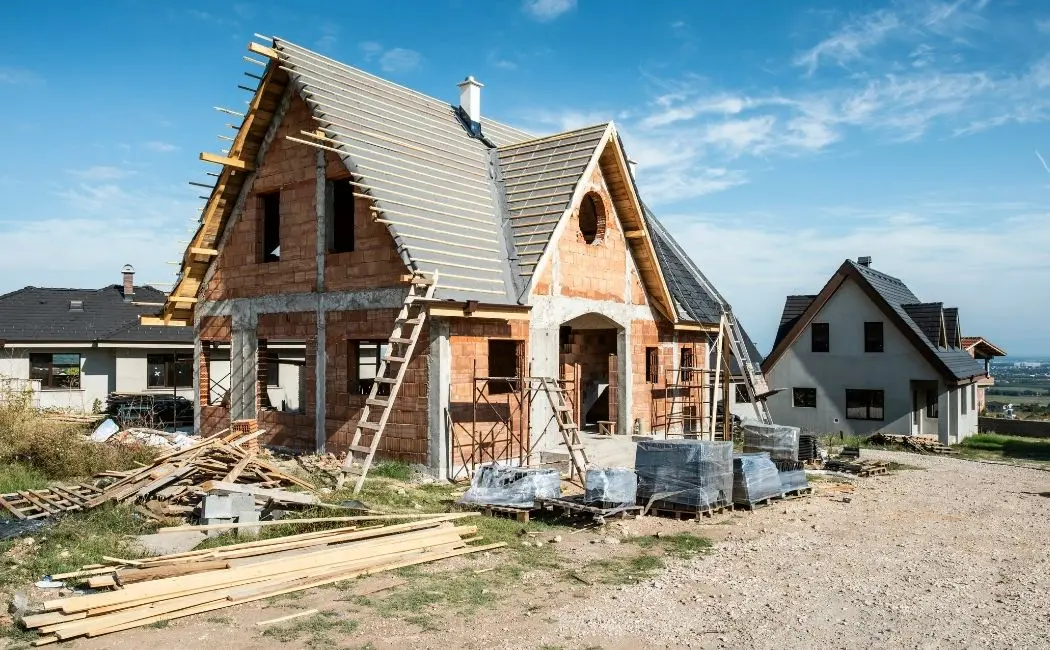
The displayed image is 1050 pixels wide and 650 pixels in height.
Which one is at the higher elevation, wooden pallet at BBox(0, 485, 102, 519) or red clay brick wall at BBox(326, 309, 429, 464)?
red clay brick wall at BBox(326, 309, 429, 464)

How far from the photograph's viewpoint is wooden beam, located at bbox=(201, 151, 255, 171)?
62.2 feet

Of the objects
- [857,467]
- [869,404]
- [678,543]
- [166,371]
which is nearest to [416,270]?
[678,543]

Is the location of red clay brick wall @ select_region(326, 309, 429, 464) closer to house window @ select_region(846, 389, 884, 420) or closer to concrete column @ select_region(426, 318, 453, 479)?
concrete column @ select_region(426, 318, 453, 479)

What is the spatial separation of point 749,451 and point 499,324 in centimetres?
681

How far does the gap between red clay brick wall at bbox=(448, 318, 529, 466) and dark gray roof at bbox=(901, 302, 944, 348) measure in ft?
69.0

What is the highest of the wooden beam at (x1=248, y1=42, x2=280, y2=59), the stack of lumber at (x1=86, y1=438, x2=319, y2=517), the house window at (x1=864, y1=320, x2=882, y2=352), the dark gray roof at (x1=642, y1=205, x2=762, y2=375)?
the wooden beam at (x1=248, y1=42, x2=280, y2=59)

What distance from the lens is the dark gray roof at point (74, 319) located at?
1180 inches

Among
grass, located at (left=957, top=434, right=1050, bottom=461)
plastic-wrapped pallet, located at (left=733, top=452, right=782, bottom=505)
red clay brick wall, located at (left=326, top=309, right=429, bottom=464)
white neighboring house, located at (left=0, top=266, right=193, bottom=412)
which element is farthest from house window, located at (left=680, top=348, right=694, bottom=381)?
white neighboring house, located at (left=0, top=266, right=193, bottom=412)

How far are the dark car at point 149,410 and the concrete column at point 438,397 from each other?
40.0 ft

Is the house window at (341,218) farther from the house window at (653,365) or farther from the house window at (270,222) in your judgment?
the house window at (653,365)

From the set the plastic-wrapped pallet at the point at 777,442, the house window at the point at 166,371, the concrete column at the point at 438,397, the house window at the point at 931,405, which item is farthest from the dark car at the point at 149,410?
the house window at the point at 931,405

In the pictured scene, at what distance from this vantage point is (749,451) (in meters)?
18.8

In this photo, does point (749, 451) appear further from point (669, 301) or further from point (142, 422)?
point (142, 422)

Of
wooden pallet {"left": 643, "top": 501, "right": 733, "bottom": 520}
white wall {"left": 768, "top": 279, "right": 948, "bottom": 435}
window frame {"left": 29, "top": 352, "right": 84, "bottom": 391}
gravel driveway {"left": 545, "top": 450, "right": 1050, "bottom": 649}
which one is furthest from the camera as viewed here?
white wall {"left": 768, "top": 279, "right": 948, "bottom": 435}
